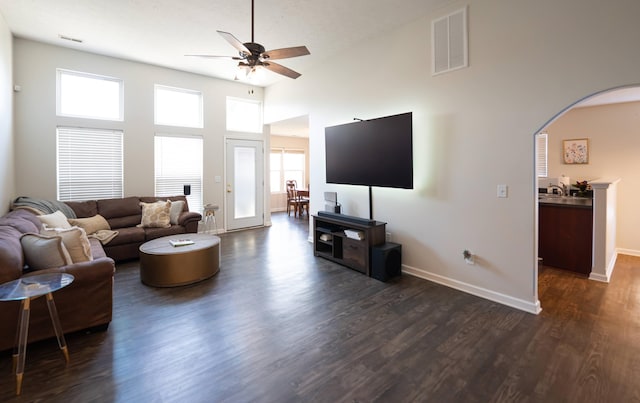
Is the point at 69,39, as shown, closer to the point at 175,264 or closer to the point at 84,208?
the point at 84,208

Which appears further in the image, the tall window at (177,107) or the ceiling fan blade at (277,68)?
the tall window at (177,107)

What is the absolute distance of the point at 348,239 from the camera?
435 cm

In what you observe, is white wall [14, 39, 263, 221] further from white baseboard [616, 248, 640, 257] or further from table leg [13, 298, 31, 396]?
white baseboard [616, 248, 640, 257]

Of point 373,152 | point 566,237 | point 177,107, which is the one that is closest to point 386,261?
point 373,152

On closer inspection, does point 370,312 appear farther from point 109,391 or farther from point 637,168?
point 637,168

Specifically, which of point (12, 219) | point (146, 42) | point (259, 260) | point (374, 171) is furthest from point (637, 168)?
point (12, 219)

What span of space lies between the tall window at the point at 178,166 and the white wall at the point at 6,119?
2031 mm

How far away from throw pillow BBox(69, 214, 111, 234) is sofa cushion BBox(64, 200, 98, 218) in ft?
0.45

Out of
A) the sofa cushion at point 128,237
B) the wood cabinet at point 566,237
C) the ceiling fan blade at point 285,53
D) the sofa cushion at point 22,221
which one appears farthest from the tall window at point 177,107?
the wood cabinet at point 566,237

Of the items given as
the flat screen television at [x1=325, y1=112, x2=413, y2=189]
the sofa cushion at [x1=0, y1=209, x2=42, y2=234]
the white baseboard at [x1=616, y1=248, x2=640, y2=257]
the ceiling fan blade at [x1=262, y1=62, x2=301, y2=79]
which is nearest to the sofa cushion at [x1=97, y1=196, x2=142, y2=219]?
the sofa cushion at [x1=0, y1=209, x2=42, y2=234]

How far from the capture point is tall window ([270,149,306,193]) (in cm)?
988

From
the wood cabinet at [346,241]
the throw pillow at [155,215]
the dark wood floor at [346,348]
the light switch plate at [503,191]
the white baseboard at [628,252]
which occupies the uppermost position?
Result: the light switch plate at [503,191]

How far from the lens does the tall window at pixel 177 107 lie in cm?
599

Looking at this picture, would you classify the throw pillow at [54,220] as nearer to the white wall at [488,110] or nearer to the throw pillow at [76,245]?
the throw pillow at [76,245]
